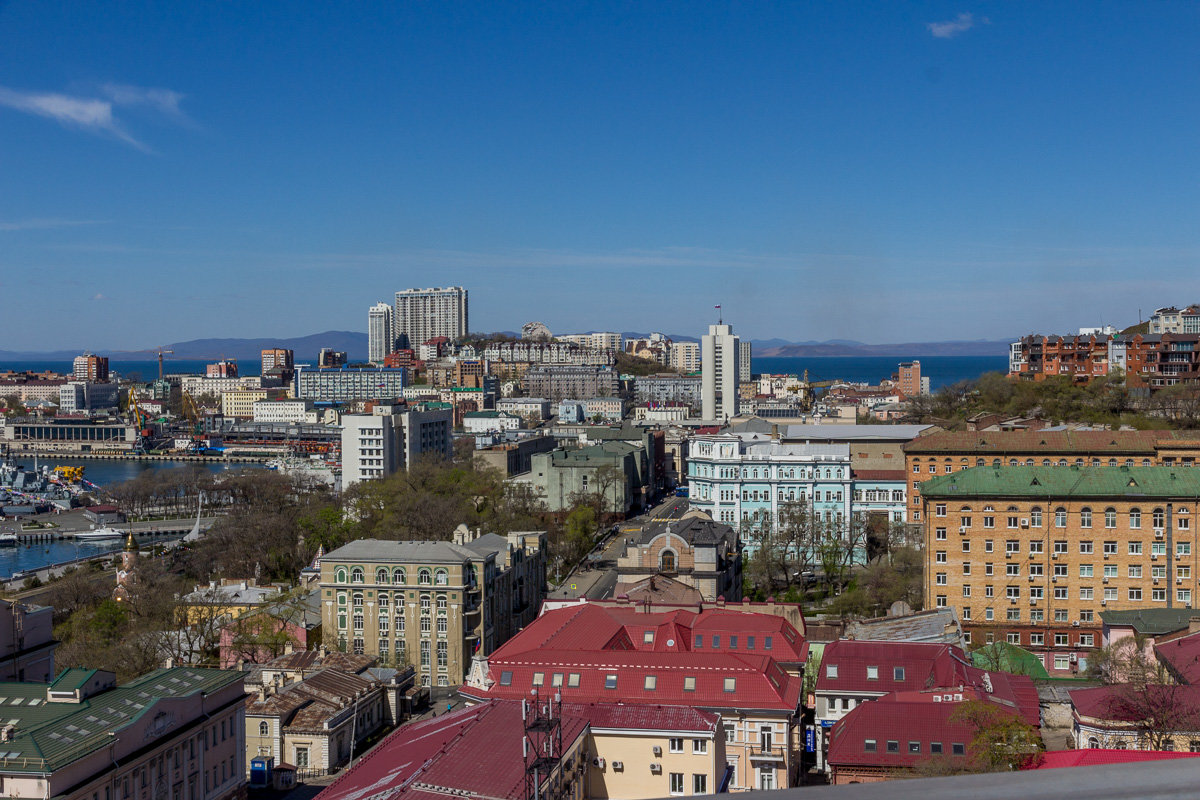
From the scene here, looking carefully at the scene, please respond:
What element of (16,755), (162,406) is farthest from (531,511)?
(162,406)

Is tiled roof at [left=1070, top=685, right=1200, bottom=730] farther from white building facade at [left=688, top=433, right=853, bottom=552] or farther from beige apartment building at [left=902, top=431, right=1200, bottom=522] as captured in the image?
white building facade at [left=688, top=433, right=853, bottom=552]

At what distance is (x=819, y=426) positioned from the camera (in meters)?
24.6

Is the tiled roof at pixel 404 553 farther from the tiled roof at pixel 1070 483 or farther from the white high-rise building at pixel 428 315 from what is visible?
the white high-rise building at pixel 428 315

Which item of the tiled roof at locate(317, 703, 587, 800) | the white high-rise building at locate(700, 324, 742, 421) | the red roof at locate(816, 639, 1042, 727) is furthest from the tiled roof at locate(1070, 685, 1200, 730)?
the white high-rise building at locate(700, 324, 742, 421)

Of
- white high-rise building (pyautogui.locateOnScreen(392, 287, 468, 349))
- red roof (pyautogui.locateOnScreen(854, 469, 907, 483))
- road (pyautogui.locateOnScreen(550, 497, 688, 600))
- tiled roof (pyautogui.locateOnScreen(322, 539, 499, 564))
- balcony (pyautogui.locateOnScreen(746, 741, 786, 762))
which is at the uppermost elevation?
white high-rise building (pyautogui.locateOnScreen(392, 287, 468, 349))

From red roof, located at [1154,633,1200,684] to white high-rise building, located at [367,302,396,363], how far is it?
9062cm

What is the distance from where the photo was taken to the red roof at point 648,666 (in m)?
8.99

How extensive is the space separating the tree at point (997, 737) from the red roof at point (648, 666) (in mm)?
1667

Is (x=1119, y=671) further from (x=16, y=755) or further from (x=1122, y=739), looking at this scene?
(x=16, y=755)

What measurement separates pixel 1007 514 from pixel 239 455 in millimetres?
43971

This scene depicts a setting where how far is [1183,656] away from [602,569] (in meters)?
11.5

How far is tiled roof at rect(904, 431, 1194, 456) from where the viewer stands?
56.1 ft

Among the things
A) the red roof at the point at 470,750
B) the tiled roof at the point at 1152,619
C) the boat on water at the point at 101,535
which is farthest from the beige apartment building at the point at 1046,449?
the boat on water at the point at 101,535

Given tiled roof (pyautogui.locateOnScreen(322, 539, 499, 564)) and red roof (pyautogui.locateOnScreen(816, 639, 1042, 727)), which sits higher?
tiled roof (pyautogui.locateOnScreen(322, 539, 499, 564))
